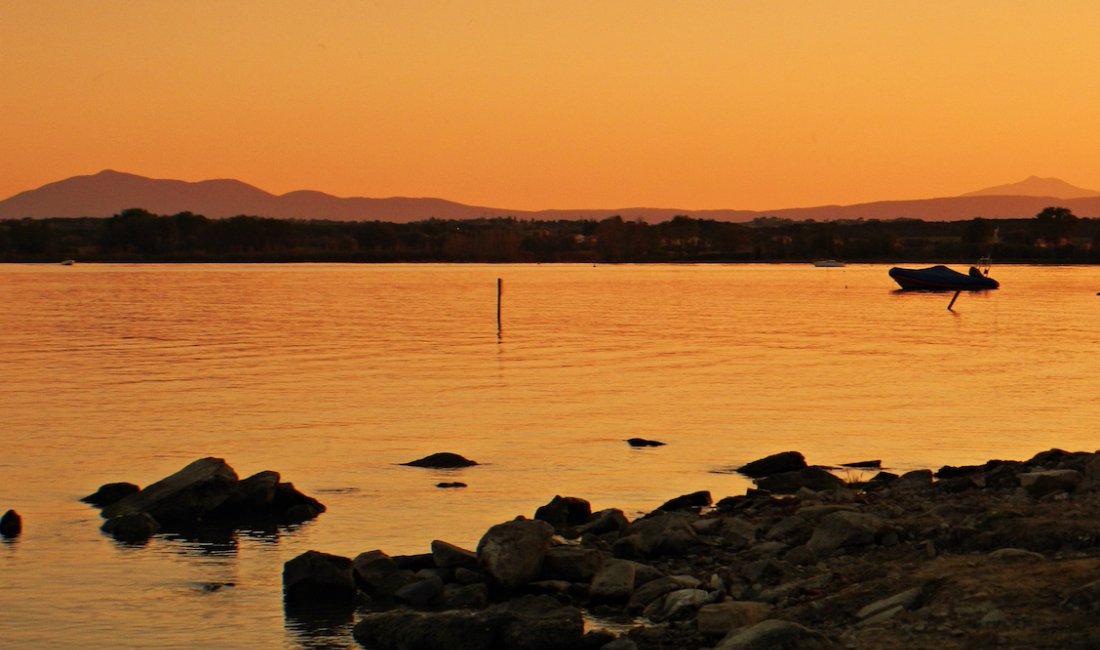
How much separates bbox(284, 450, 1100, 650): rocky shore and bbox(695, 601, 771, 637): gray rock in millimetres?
18

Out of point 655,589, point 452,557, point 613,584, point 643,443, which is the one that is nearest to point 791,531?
point 655,589

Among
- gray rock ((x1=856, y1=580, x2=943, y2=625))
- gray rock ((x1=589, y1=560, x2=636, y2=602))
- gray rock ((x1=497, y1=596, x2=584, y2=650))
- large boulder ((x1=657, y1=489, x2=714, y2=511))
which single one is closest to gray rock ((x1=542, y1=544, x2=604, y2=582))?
gray rock ((x1=589, y1=560, x2=636, y2=602))

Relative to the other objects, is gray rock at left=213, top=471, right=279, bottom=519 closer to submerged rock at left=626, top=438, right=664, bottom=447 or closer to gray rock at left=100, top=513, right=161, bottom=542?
gray rock at left=100, top=513, right=161, bottom=542

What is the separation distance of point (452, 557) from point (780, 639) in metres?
6.23

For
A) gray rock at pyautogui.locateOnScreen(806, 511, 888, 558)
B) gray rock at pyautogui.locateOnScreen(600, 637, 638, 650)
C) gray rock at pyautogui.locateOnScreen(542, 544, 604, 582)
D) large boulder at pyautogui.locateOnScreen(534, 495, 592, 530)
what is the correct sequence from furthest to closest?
large boulder at pyautogui.locateOnScreen(534, 495, 592, 530), gray rock at pyautogui.locateOnScreen(542, 544, 604, 582), gray rock at pyautogui.locateOnScreen(806, 511, 888, 558), gray rock at pyautogui.locateOnScreen(600, 637, 638, 650)

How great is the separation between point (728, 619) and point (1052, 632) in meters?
3.57

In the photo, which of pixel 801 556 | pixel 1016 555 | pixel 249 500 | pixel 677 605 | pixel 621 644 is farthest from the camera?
pixel 249 500

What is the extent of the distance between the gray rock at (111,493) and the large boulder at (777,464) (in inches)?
447

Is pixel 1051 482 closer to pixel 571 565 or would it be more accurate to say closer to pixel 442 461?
pixel 571 565

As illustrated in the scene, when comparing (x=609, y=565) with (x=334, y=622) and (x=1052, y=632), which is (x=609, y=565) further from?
(x=1052, y=632)

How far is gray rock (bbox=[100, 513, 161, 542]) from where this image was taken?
2155 centimetres

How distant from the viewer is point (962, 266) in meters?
197

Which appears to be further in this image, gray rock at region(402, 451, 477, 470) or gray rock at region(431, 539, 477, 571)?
gray rock at region(402, 451, 477, 470)

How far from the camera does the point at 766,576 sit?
16562mm
